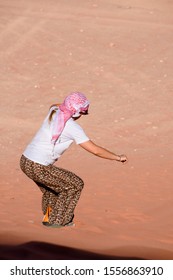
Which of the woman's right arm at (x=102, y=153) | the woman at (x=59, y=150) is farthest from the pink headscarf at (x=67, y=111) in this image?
the woman's right arm at (x=102, y=153)

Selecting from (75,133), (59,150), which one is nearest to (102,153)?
(75,133)

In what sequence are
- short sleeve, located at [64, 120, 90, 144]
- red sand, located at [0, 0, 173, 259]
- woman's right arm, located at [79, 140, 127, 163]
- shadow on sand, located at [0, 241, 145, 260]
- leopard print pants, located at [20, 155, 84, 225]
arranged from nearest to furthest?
shadow on sand, located at [0, 241, 145, 260] < woman's right arm, located at [79, 140, 127, 163] < short sleeve, located at [64, 120, 90, 144] < leopard print pants, located at [20, 155, 84, 225] < red sand, located at [0, 0, 173, 259]

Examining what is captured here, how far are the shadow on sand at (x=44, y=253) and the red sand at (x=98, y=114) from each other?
1 centimetres

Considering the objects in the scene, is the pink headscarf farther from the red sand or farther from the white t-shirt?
Result: the red sand

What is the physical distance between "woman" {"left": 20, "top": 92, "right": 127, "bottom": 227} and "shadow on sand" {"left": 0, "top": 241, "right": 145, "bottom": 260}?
910mm

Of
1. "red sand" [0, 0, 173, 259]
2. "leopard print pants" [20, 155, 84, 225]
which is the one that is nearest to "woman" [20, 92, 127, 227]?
"leopard print pants" [20, 155, 84, 225]

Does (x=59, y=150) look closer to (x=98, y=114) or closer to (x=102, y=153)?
(x=102, y=153)

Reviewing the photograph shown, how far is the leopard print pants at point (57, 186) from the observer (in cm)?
898

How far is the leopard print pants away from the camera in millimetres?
8984

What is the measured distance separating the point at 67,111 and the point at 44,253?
164 centimetres

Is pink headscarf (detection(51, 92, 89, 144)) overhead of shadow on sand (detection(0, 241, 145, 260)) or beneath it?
overhead

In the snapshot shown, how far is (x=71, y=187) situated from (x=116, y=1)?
17.9 meters

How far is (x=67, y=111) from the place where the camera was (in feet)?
29.0

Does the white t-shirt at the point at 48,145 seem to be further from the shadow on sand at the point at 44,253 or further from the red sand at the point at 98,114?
the shadow on sand at the point at 44,253
